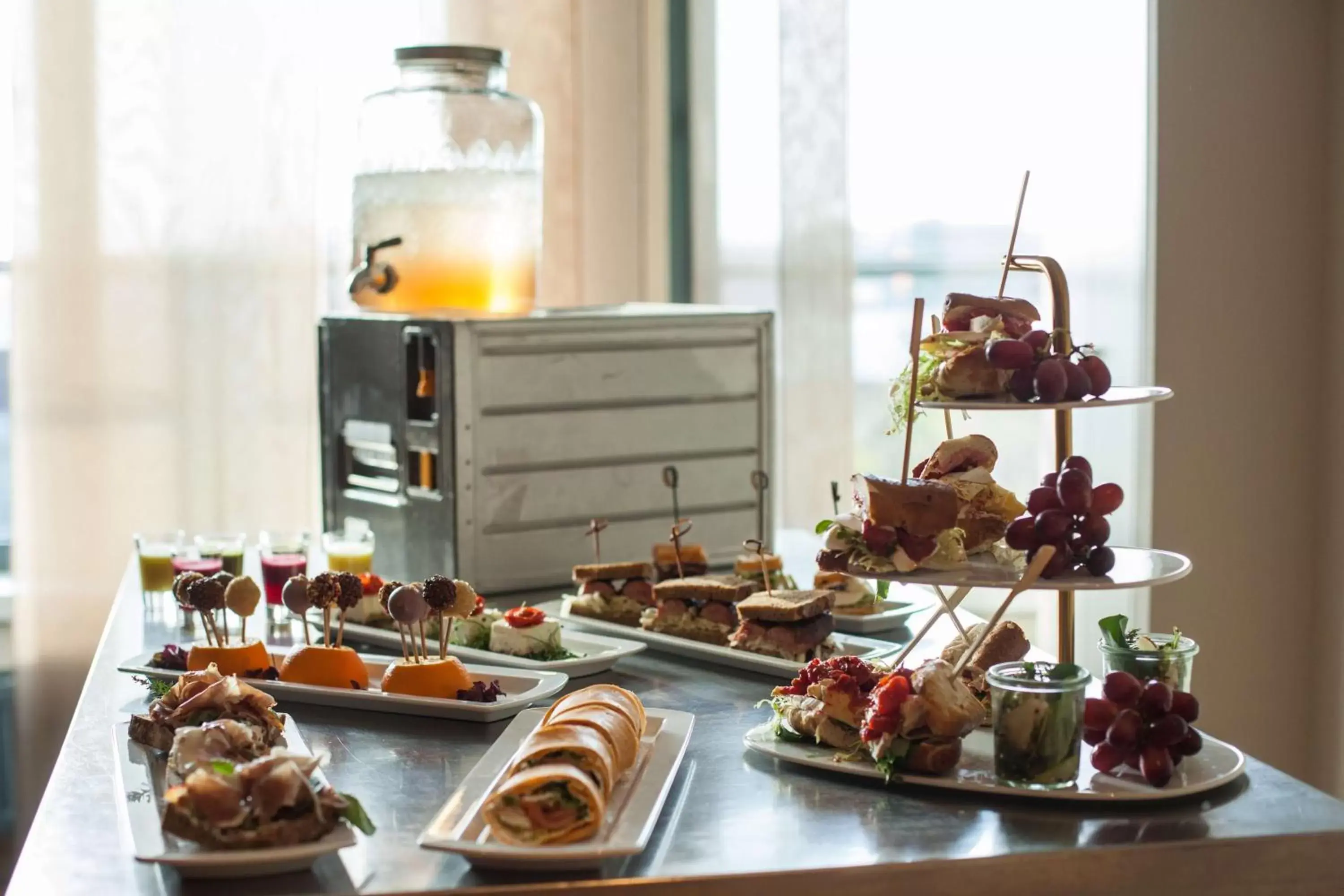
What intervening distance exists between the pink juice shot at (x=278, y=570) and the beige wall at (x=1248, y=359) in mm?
1385

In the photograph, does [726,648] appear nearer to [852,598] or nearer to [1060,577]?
[852,598]

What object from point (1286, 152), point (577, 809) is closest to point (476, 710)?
point (577, 809)

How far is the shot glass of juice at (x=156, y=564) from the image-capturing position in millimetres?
2059

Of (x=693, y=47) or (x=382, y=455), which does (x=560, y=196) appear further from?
(x=382, y=455)

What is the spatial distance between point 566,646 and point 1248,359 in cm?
136

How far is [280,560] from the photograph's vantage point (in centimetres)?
209

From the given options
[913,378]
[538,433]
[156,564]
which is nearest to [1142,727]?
[913,378]

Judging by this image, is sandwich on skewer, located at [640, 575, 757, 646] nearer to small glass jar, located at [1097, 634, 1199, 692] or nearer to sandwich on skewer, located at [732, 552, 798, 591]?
sandwich on skewer, located at [732, 552, 798, 591]

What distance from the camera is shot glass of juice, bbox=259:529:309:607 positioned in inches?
81.8

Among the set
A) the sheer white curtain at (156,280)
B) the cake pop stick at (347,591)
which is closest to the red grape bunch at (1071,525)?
the cake pop stick at (347,591)

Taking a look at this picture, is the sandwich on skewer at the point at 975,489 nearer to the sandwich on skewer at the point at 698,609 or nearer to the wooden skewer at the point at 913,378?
the wooden skewer at the point at 913,378

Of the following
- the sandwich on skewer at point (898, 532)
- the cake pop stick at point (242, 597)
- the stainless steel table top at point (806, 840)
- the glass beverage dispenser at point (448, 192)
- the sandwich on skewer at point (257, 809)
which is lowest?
the stainless steel table top at point (806, 840)

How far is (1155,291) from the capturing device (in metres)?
2.53

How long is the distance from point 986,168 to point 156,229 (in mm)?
1622
